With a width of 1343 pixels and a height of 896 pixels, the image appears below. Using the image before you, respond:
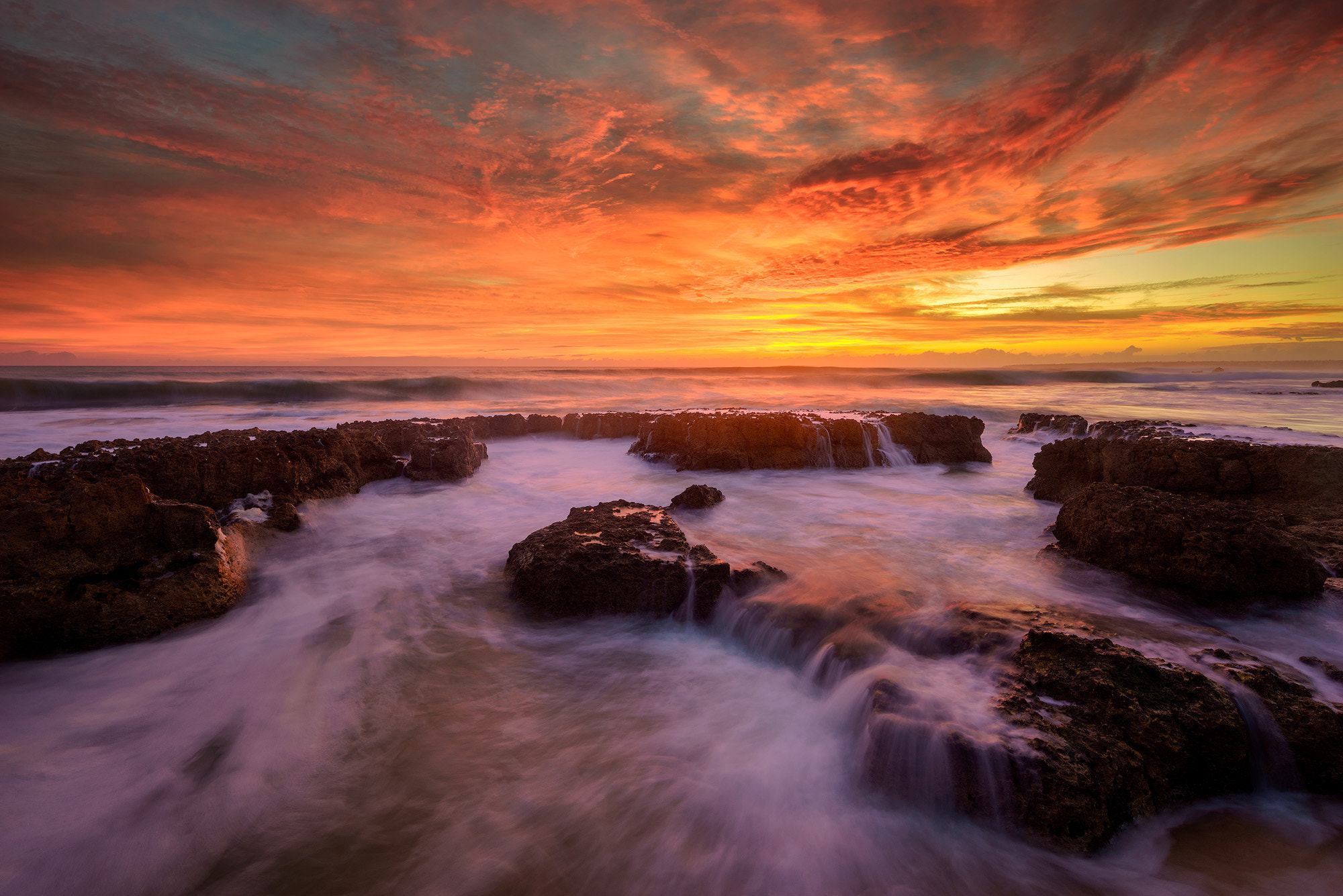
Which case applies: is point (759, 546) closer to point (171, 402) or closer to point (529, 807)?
point (529, 807)

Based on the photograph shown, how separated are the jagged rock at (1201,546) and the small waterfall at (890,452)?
634cm

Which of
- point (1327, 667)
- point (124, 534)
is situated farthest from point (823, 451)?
point (124, 534)

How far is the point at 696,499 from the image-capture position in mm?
8414

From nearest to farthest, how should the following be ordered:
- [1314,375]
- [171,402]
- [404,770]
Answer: [404,770], [171,402], [1314,375]

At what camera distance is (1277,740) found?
9.84ft

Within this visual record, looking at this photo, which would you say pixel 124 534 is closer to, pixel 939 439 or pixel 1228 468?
pixel 1228 468

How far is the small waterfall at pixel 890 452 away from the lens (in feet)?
39.2

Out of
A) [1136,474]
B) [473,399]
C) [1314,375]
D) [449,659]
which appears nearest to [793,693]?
[449,659]

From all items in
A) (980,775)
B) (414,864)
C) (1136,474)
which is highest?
(1136,474)

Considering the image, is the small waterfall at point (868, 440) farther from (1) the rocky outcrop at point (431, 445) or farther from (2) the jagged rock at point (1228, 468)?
(1) the rocky outcrop at point (431, 445)

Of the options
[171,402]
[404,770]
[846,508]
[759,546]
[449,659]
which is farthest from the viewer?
[171,402]

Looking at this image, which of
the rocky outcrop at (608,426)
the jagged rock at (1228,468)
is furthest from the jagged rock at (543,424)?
the jagged rock at (1228,468)

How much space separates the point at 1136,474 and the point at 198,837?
32.8 feet

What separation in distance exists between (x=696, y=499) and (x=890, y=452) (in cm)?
598
